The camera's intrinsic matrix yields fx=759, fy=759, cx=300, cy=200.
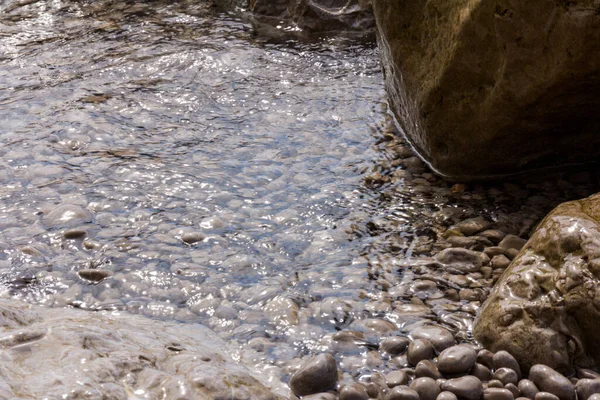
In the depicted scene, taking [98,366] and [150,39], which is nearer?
[98,366]

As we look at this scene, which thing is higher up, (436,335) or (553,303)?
(553,303)

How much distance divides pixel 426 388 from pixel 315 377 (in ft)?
1.37

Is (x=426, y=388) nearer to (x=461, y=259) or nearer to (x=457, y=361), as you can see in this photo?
(x=457, y=361)

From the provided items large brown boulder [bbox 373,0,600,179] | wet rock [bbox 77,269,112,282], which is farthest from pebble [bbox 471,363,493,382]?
wet rock [bbox 77,269,112,282]

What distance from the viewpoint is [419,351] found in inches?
119

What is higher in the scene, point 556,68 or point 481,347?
point 556,68

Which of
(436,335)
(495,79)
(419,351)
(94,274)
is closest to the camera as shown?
(419,351)

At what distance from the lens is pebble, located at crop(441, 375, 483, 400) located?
282 cm

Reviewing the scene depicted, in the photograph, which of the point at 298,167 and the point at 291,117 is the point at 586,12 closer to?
the point at 298,167

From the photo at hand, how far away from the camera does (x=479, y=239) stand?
3.92 meters

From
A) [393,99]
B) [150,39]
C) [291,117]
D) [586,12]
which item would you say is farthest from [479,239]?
[150,39]

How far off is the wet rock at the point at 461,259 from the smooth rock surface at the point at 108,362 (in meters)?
1.23

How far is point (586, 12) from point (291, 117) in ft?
7.51

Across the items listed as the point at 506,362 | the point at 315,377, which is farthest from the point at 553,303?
the point at 315,377
